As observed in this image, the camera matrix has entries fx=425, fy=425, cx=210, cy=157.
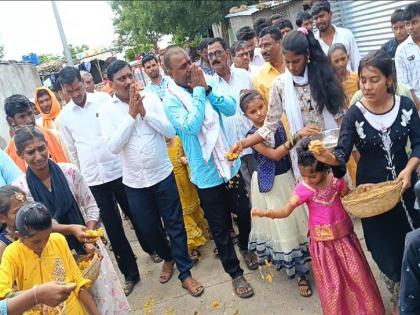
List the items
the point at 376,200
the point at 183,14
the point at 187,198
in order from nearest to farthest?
the point at 376,200 < the point at 187,198 < the point at 183,14

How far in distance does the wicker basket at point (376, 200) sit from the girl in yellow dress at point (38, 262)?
1.66 m

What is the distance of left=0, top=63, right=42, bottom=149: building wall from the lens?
10.3 m

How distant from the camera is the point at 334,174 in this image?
2.66m

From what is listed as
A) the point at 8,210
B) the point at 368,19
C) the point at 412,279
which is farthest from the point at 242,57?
the point at 368,19

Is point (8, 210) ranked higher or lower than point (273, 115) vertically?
lower

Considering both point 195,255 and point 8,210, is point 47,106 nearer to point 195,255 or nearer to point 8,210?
point 195,255

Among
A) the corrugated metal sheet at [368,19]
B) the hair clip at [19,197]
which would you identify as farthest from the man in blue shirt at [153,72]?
the corrugated metal sheet at [368,19]

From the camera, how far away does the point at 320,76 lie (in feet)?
9.90

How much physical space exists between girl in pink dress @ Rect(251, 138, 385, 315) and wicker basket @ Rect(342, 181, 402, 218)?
0.40 meters

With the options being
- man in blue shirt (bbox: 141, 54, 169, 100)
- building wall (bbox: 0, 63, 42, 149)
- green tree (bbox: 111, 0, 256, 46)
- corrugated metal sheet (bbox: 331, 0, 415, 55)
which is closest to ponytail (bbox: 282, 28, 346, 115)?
man in blue shirt (bbox: 141, 54, 169, 100)

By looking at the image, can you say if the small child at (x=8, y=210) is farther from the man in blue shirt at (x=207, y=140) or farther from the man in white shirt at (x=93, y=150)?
the man in white shirt at (x=93, y=150)

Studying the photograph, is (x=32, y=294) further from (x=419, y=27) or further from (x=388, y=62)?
(x=419, y=27)

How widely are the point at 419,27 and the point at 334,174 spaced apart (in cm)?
215

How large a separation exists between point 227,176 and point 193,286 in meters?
1.15
